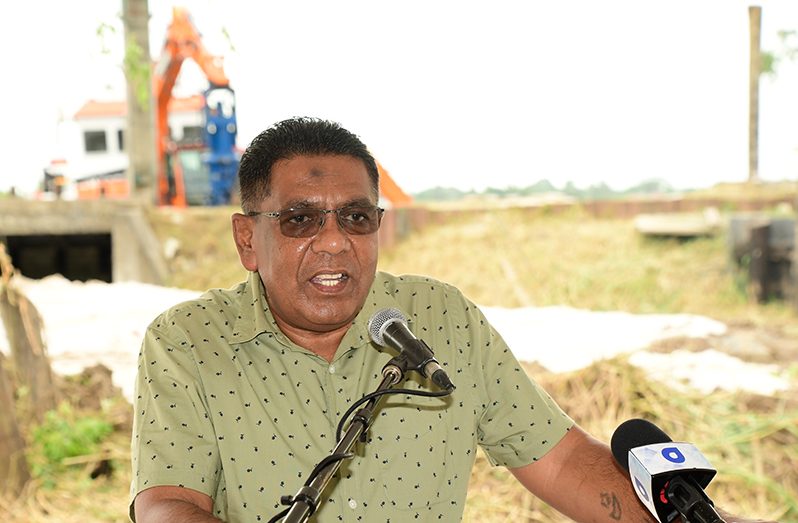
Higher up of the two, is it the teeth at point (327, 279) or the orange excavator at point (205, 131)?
the orange excavator at point (205, 131)

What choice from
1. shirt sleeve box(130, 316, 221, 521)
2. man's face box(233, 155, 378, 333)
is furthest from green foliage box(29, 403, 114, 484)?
man's face box(233, 155, 378, 333)

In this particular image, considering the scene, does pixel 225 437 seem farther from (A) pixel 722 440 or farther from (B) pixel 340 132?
(A) pixel 722 440

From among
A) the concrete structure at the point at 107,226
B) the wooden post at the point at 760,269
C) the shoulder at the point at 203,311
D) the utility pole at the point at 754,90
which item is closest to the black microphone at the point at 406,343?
the shoulder at the point at 203,311

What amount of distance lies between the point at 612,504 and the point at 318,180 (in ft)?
3.40

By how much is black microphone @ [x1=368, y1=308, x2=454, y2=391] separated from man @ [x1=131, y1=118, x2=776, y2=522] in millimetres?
366

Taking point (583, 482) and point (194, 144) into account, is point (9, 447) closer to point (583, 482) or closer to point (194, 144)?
point (583, 482)

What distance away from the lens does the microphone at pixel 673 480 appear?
4.30 ft

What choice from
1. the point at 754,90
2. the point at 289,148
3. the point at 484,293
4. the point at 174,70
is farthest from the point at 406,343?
the point at 754,90

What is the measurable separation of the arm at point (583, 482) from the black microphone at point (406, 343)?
658 mm

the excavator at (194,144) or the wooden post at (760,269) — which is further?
the excavator at (194,144)

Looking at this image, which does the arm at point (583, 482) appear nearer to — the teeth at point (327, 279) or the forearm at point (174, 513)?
the teeth at point (327, 279)

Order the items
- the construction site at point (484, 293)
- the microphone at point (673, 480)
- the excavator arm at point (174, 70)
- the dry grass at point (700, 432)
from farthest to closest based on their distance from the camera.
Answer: the excavator arm at point (174, 70) < the construction site at point (484, 293) < the dry grass at point (700, 432) < the microphone at point (673, 480)


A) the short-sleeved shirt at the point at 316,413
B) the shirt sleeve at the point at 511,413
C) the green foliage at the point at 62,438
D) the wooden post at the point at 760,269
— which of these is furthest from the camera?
the wooden post at the point at 760,269

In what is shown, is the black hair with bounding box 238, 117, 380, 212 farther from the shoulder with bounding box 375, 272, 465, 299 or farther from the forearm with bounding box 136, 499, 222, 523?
the forearm with bounding box 136, 499, 222, 523
